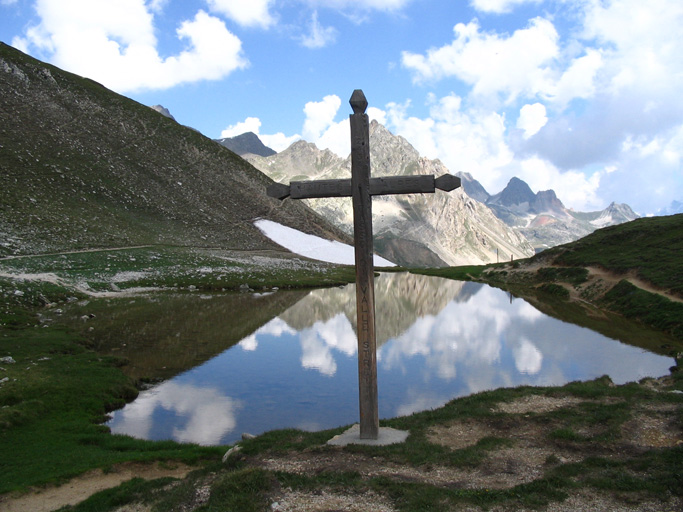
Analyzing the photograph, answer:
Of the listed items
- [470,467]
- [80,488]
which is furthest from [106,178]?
[470,467]

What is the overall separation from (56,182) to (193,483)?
268 feet

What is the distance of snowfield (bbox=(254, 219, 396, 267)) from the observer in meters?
106

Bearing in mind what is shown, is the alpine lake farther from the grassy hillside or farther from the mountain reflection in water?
the grassy hillside

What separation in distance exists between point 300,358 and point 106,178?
7592 cm

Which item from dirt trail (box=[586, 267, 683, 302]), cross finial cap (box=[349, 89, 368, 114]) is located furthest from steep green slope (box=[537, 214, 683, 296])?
cross finial cap (box=[349, 89, 368, 114])

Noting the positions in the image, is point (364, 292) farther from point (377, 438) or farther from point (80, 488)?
point (80, 488)

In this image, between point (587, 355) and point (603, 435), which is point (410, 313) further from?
point (603, 435)

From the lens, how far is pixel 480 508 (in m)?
8.19

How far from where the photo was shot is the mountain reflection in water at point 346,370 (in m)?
18.8

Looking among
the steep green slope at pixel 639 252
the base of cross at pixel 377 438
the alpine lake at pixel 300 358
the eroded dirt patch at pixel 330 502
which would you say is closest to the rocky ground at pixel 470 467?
the eroded dirt patch at pixel 330 502

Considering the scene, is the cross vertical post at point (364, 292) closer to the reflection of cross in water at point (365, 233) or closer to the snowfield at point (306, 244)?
the reflection of cross in water at point (365, 233)

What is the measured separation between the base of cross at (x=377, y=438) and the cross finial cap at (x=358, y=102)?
8.44 metres

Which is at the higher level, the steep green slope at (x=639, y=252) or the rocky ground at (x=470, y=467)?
the steep green slope at (x=639, y=252)

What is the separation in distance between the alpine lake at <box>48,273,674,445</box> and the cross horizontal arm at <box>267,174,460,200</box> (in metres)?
8.97
